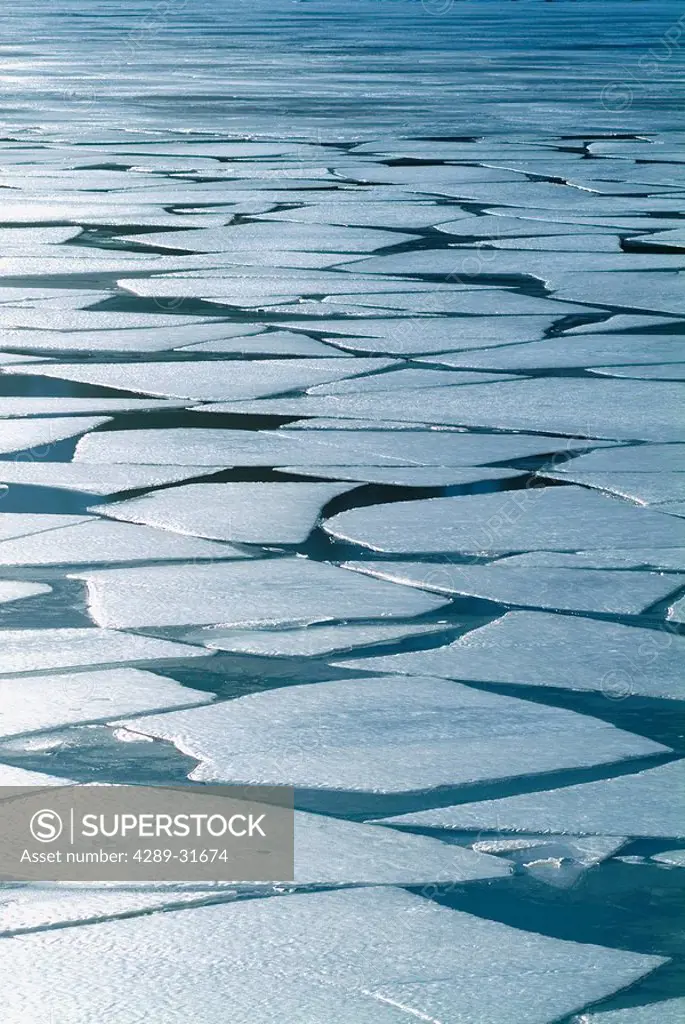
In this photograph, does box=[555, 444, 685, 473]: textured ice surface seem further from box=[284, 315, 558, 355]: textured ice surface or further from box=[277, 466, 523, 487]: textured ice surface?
box=[284, 315, 558, 355]: textured ice surface

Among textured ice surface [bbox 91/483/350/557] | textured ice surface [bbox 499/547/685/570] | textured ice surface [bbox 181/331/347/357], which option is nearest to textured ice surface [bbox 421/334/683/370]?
textured ice surface [bbox 181/331/347/357]

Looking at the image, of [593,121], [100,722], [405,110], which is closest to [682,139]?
[593,121]

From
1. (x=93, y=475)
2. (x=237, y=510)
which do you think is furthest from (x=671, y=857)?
(x=93, y=475)

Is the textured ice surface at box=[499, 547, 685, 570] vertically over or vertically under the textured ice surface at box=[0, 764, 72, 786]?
under

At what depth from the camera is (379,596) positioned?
2.79 meters

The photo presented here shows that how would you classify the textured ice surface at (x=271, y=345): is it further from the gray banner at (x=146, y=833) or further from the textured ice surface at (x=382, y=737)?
the gray banner at (x=146, y=833)

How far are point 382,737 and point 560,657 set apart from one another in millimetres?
414

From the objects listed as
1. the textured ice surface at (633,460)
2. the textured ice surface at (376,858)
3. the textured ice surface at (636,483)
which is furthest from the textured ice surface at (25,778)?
the textured ice surface at (633,460)

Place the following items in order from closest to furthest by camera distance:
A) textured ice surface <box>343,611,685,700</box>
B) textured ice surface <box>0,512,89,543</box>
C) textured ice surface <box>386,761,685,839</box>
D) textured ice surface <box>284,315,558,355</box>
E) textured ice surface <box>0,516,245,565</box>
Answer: textured ice surface <box>386,761,685,839</box> → textured ice surface <box>343,611,685,700</box> → textured ice surface <box>0,516,245,565</box> → textured ice surface <box>0,512,89,543</box> → textured ice surface <box>284,315,558,355</box>

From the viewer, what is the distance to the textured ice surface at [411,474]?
3459mm

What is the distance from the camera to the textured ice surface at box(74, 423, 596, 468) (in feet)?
11.7

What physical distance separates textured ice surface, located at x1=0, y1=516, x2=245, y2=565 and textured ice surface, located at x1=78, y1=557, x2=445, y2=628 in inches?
2.5

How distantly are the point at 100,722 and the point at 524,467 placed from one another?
59.4 inches

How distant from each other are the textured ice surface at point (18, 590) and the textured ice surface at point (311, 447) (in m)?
0.76
